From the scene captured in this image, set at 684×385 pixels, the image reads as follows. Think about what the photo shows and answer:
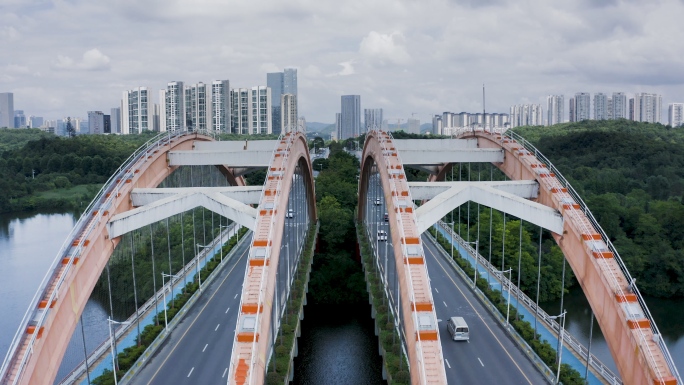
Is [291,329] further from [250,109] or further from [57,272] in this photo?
[250,109]

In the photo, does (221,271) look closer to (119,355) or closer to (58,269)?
(119,355)

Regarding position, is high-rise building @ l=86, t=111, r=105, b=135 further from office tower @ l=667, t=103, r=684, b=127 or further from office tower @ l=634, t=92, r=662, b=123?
office tower @ l=667, t=103, r=684, b=127

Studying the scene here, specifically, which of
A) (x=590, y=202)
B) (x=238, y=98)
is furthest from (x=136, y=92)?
(x=590, y=202)

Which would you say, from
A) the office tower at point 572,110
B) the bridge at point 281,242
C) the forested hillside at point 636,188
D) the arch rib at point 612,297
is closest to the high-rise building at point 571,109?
the office tower at point 572,110

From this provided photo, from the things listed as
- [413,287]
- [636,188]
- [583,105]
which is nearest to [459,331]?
[413,287]

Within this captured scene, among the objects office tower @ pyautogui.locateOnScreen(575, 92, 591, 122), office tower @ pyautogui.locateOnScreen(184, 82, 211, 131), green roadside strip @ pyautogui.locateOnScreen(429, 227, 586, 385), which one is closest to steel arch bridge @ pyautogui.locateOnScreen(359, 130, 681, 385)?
green roadside strip @ pyautogui.locateOnScreen(429, 227, 586, 385)

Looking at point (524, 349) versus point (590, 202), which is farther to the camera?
point (590, 202)

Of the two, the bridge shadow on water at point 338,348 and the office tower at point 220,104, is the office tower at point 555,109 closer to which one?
A: the office tower at point 220,104
